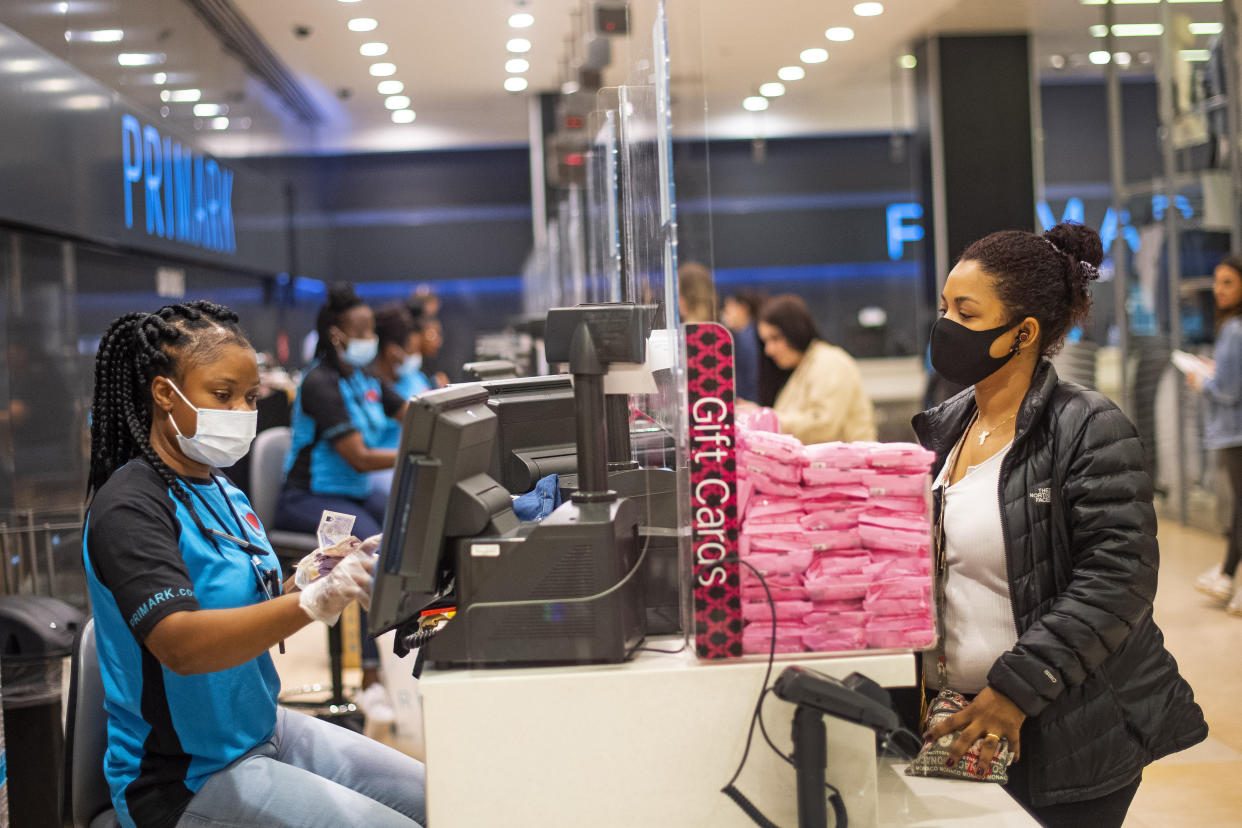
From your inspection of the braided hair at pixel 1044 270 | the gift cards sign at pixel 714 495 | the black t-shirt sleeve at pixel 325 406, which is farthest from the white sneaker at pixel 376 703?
the braided hair at pixel 1044 270

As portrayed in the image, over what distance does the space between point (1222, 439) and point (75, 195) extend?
18.2ft

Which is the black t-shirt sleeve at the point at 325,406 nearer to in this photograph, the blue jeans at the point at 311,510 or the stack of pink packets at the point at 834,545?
the blue jeans at the point at 311,510

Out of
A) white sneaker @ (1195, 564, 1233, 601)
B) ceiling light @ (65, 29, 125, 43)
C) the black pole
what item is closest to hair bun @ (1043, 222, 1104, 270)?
the black pole

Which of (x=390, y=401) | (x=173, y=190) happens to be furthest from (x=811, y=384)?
(x=173, y=190)

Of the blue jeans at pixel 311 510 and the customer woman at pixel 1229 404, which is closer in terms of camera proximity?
the blue jeans at pixel 311 510

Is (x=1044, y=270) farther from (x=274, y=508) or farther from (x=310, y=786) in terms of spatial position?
(x=274, y=508)

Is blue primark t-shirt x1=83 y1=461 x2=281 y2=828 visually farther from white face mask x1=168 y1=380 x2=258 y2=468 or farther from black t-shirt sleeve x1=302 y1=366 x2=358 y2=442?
black t-shirt sleeve x1=302 y1=366 x2=358 y2=442

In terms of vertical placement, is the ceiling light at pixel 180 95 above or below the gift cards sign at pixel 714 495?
above

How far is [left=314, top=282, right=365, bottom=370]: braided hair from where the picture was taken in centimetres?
440

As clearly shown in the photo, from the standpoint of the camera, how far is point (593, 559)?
153cm

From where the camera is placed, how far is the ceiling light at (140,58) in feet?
20.2

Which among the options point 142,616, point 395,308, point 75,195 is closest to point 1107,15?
point 395,308

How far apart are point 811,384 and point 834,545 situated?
137 inches

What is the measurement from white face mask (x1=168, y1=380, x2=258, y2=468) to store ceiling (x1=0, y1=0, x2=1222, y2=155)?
3.62 m
